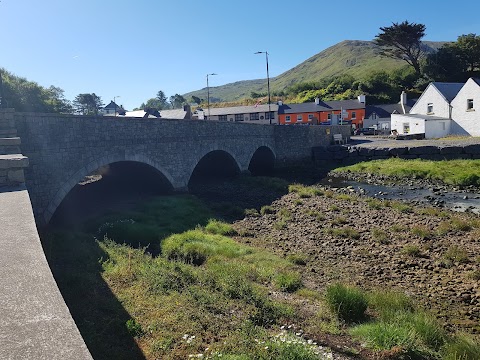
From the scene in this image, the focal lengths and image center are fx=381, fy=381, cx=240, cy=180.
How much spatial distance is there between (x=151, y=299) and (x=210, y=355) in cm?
254

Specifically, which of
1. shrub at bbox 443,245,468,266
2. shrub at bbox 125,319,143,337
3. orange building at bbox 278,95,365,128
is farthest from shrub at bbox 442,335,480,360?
orange building at bbox 278,95,365,128

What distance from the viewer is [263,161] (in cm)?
4069

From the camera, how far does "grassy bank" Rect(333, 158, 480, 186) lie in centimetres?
2602

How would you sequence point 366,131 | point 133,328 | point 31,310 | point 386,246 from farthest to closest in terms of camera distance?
point 366,131 < point 386,246 < point 133,328 < point 31,310

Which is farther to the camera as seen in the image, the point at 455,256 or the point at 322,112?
the point at 322,112

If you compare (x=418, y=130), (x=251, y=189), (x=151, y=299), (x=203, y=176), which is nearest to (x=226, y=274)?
Result: (x=151, y=299)

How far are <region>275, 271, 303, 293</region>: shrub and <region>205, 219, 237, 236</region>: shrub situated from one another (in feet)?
19.1

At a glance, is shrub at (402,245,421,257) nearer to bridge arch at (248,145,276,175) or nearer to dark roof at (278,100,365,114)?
bridge arch at (248,145,276,175)

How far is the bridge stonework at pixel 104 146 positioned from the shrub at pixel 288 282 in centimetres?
905

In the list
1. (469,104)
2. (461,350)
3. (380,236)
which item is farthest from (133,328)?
(469,104)

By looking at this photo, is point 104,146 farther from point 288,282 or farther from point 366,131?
point 366,131

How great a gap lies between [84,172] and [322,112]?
58293 mm

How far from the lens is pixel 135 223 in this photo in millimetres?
15664

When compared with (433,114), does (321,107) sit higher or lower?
higher
